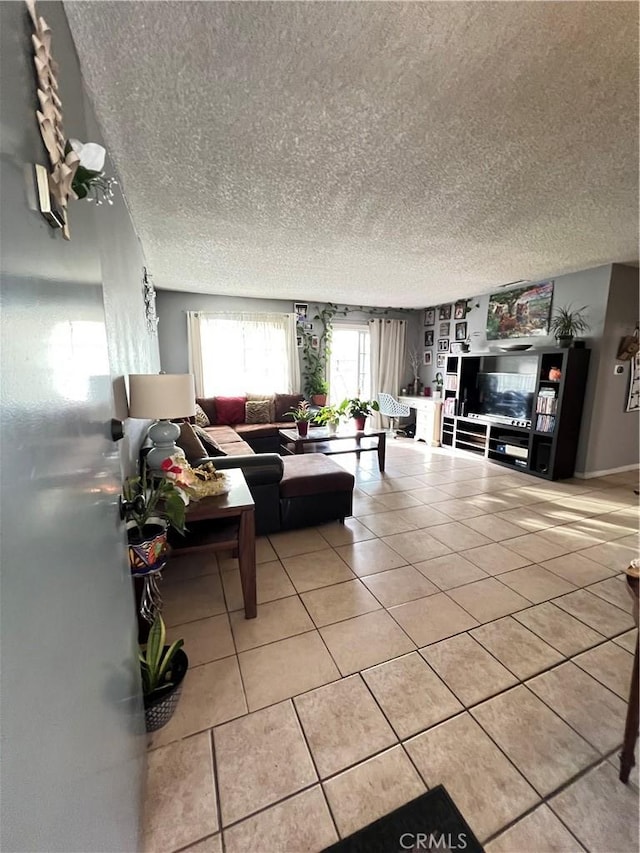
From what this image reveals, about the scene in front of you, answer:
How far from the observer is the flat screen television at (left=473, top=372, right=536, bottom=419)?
14.4ft

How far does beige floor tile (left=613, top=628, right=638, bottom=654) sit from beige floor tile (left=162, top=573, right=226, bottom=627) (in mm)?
2029

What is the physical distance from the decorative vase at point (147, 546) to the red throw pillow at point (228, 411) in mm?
3759

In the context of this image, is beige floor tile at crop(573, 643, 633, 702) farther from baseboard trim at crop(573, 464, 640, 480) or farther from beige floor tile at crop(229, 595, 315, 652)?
baseboard trim at crop(573, 464, 640, 480)

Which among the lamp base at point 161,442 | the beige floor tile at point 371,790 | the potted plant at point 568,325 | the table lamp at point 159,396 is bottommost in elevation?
the beige floor tile at point 371,790

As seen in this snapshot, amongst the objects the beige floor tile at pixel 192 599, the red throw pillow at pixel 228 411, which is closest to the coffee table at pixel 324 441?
the red throw pillow at pixel 228 411

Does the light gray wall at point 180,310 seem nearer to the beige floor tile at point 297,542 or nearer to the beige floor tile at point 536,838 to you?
the beige floor tile at point 297,542

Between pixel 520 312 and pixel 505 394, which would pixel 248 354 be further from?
pixel 520 312

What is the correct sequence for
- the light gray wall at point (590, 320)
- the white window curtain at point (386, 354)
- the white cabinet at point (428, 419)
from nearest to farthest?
the light gray wall at point (590, 320) < the white cabinet at point (428, 419) < the white window curtain at point (386, 354)

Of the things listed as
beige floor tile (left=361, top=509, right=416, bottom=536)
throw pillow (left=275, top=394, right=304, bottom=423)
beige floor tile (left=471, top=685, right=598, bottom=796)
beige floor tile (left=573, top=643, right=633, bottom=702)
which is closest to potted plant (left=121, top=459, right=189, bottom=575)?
beige floor tile (left=471, top=685, right=598, bottom=796)

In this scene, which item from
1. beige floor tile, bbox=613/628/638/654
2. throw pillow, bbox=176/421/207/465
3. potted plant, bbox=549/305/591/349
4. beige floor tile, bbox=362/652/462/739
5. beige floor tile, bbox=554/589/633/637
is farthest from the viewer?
potted plant, bbox=549/305/591/349

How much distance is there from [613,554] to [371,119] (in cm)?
310

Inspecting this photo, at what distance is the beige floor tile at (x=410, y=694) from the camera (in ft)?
4.45

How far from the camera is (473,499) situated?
3514 millimetres

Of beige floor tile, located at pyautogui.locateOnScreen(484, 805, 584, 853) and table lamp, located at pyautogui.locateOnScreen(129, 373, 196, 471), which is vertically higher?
table lamp, located at pyautogui.locateOnScreen(129, 373, 196, 471)
